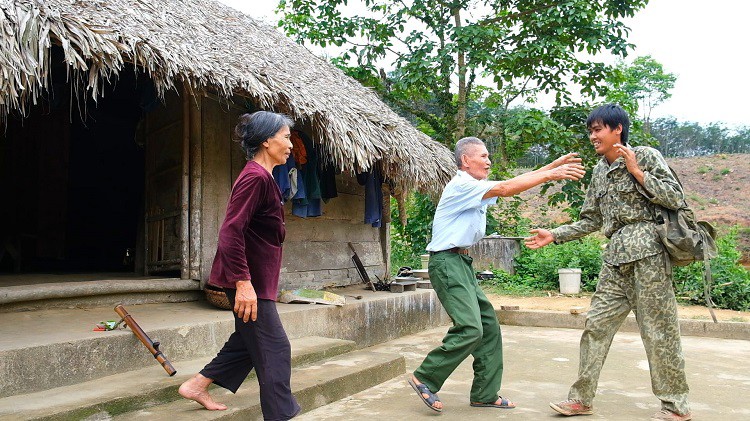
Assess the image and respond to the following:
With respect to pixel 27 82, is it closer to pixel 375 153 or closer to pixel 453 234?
pixel 453 234

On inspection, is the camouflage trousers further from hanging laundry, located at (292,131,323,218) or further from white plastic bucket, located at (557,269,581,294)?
white plastic bucket, located at (557,269,581,294)

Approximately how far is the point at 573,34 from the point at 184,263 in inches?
330

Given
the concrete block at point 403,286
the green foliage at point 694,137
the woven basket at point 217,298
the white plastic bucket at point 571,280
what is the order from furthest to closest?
the green foliage at point 694,137, the white plastic bucket at point 571,280, the concrete block at point 403,286, the woven basket at point 217,298

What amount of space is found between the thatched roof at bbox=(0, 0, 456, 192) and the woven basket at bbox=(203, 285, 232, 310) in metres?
1.62

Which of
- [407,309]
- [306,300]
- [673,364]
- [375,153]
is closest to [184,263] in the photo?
[306,300]

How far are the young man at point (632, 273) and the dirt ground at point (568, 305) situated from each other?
4.97 meters

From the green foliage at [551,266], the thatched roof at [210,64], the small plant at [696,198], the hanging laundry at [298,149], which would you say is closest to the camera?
the thatched roof at [210,64]

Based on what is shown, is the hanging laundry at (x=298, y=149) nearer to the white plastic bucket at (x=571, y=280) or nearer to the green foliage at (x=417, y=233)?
the white plastic bucket at (x=571, y=280)

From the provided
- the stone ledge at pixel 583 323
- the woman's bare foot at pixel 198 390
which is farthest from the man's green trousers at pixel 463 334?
the stone ledge at pixel 583 323

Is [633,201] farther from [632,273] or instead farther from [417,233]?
[417,233]

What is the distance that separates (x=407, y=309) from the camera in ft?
23.7

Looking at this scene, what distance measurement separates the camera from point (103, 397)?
3.17 metres

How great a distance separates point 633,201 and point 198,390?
8.84 ft

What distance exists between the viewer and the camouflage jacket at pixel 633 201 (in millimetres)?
3448
